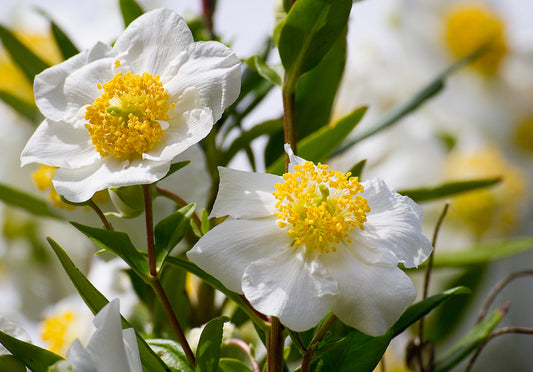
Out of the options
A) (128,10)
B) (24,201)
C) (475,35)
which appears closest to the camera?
(128,10)

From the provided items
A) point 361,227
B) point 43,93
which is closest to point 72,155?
point 43,93

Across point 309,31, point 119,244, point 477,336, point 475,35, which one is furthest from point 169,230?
point 475,35

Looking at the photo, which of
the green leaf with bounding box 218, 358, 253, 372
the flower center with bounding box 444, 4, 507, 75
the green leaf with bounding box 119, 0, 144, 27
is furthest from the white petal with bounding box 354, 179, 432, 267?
the flower center with bounding box 444, 4, 507, 75

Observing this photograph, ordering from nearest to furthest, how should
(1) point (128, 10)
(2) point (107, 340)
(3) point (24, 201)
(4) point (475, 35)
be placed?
(2) point (107, 340)
(1) point (128, 10)
(3) point (24, 201)
(4) point (475, 35)

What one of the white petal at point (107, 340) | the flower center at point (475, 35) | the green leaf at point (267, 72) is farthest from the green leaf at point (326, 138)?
the flower center at point (475, 35)

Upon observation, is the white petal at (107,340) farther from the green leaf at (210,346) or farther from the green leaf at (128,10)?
the green leaf at (128,10)

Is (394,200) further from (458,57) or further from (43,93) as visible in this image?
(458,57)

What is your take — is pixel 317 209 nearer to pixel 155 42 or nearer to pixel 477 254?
pixel 155 42
